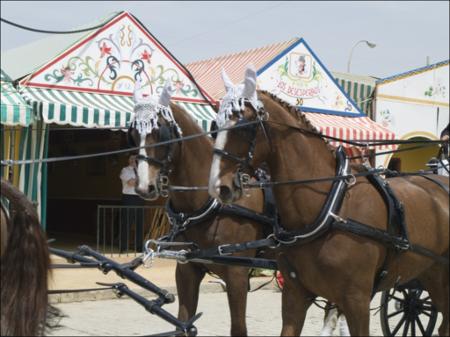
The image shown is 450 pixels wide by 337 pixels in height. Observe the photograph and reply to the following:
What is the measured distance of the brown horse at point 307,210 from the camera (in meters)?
4.59

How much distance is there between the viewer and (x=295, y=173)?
4.80 metres

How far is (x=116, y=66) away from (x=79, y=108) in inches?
52.5

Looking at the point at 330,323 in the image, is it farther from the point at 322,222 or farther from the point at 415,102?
the point at 415,102

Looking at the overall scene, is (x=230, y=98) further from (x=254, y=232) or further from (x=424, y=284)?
(x=424, y=284)

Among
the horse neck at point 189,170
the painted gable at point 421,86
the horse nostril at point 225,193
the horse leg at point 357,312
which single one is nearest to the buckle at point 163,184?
the horse neck at point 189,170

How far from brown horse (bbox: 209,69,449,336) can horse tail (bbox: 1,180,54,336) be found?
4.09 ft

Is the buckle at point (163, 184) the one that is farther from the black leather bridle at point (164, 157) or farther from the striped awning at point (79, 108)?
the striped awning at point (79, 108)

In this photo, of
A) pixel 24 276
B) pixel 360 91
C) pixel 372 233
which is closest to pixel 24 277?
pixel 24 276

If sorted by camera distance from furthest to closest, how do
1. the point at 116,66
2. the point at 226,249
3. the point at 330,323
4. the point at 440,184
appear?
1. the point at 116,66
2. the point at 330,323
3. the point at 440,184
4. the point at 226,249

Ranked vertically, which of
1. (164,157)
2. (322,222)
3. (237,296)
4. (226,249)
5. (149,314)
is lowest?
(149,314)

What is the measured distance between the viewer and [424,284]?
5.75m

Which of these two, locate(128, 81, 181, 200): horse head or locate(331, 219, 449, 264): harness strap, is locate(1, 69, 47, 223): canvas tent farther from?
locate(331, 219, 449, 264): harness strap

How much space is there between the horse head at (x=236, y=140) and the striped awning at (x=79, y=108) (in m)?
6.14

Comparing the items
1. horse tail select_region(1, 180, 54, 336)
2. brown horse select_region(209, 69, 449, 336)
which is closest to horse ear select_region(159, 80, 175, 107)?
brown horse select_region(209, 69, 449, 336)
